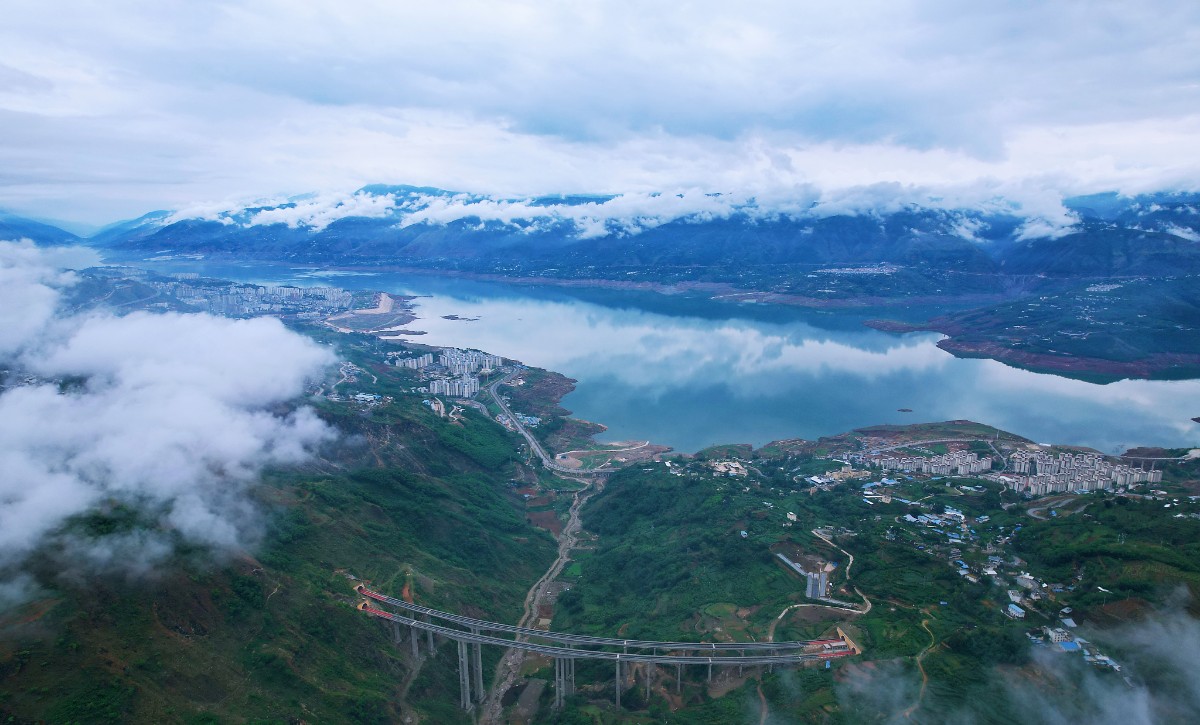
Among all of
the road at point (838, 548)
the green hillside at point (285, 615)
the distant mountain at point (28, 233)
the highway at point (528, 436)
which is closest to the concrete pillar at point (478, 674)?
the green hillside at point (285, 615)

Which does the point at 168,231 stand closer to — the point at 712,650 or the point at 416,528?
the point at 416,528

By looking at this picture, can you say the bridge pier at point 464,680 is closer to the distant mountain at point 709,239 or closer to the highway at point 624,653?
the highway at point 624,653

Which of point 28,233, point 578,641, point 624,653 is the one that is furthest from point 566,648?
point 28,233

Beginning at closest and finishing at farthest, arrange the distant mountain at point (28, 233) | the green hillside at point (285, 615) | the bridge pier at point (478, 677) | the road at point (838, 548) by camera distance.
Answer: the green hillside at point (285, 615) < the bridge pier at point (478, 677) < the road at point (838, 548) < the distant mountain at point (28, 233)

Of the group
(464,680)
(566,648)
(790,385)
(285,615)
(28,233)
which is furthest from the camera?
(28,233)

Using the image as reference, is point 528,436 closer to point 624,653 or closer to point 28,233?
point 624,653

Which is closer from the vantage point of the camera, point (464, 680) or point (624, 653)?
point (624, 653)

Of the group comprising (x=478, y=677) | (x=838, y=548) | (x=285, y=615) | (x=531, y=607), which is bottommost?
(x=531, y=607)
